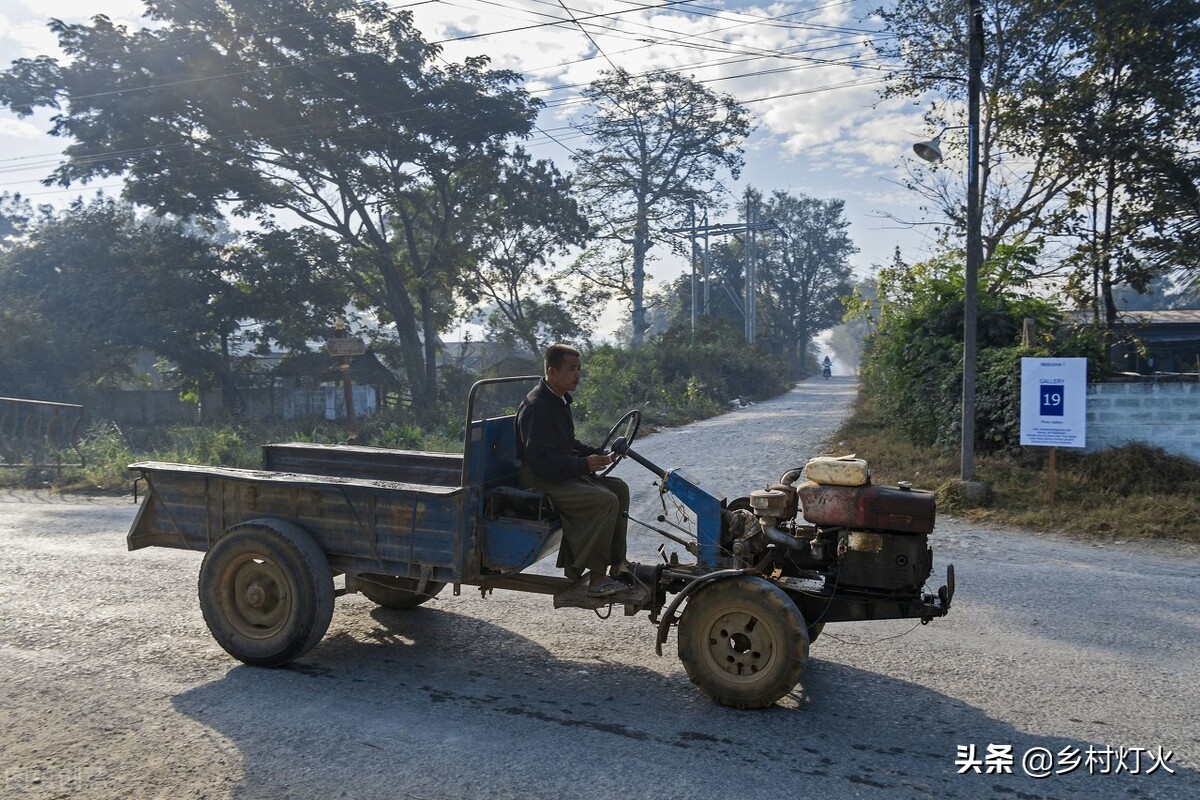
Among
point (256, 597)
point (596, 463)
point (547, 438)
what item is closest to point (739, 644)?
point (596, 463)

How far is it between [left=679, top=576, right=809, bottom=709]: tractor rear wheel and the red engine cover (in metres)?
0.54

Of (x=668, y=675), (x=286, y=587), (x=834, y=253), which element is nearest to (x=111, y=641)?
(x=286, y=587)

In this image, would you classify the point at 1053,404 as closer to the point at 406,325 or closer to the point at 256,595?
the point at 256,595

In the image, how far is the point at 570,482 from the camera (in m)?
4.81

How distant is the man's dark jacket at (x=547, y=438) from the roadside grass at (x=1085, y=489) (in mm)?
6567

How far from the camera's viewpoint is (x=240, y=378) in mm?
28266

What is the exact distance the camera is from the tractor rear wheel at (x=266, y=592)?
4832 mm

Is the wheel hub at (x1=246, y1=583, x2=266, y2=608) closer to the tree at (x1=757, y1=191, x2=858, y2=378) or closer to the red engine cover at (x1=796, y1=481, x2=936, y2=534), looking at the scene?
the red engine cover at (x1=796, y1=481, x2=936, y2=534)

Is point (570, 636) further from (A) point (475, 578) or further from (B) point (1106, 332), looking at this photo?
(B) point (1106, 332)

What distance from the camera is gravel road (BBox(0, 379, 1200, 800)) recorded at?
3.62 m

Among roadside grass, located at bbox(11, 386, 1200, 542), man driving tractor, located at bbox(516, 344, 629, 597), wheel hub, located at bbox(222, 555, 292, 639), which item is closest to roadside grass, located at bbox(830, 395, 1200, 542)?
roadside grass, located at bbox(11, 386, 1200, 542)

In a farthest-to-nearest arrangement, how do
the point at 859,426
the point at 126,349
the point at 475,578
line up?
1. the point at 126,349
2. the point at 859,426
3. the point at 475,578

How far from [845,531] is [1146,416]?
8.07 metres

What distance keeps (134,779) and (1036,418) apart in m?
9.19
